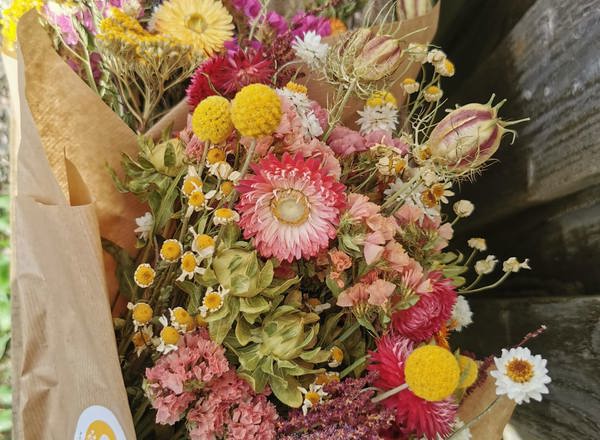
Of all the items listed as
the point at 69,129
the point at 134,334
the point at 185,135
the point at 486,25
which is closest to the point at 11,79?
the point at 69,129

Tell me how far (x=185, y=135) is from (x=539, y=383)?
463 mm

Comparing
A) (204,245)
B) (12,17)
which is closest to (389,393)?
(204,245)

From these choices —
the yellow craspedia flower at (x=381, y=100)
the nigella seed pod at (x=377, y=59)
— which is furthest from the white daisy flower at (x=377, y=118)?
the nigella seed pod at (x=377, y=59)

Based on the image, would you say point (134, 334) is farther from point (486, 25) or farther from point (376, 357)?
point (486, 25)

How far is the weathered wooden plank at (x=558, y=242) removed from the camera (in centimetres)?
A: 84

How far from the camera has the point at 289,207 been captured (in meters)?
0.60

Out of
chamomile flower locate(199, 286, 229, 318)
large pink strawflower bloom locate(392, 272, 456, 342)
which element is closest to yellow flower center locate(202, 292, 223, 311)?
chamomile flower locate(199, 286, 229, 318)

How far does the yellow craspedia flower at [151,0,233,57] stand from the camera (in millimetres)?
775

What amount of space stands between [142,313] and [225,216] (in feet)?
0.44

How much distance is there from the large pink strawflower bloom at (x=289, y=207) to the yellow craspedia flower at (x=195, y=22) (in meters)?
0.28

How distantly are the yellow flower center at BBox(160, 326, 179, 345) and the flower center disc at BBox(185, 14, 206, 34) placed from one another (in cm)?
42

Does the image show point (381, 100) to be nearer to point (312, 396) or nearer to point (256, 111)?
point (256, 111)

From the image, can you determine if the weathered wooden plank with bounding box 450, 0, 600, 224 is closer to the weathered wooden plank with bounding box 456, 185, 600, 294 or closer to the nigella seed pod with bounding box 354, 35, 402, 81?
the weathered wooden plank with bounding box 456, 185, 600, 294

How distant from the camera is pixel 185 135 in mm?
661
